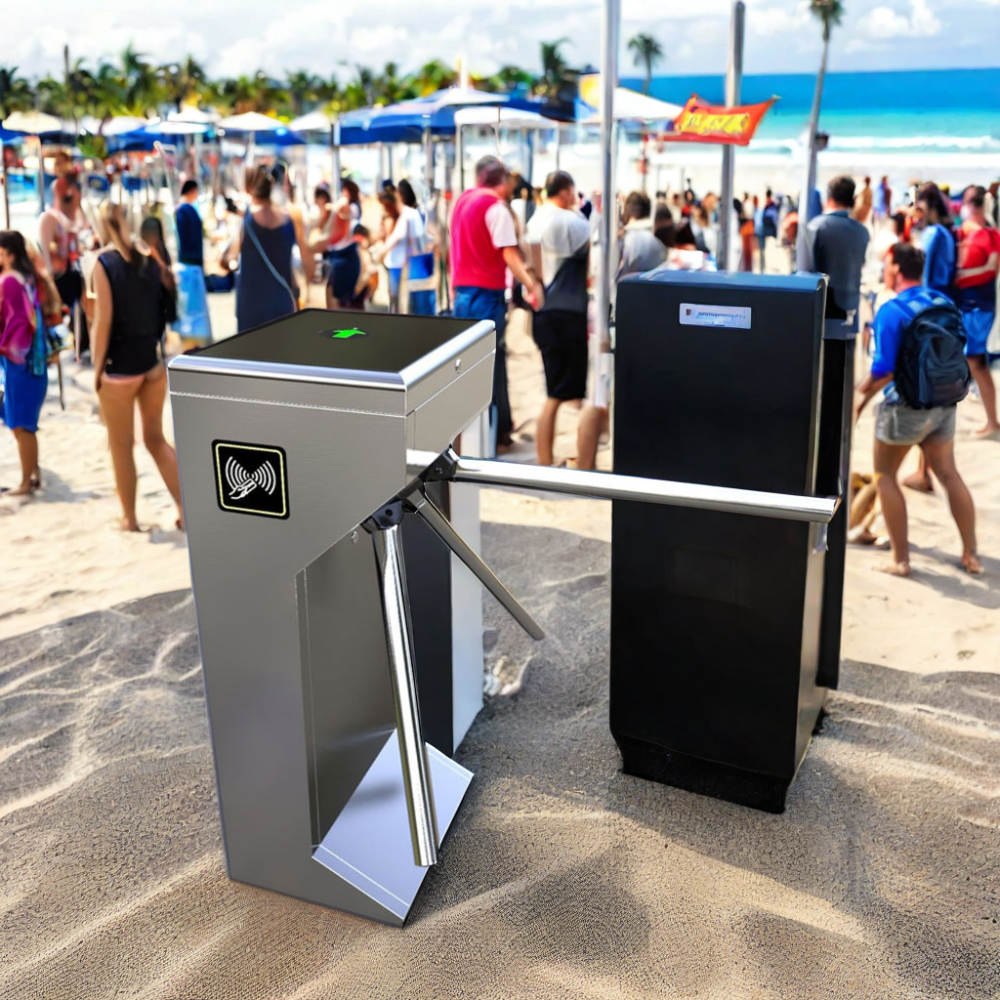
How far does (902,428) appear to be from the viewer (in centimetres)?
387

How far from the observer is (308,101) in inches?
2522

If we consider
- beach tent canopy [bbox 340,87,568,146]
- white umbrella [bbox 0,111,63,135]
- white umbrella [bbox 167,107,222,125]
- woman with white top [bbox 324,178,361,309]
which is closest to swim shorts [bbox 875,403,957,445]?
beach tent canopy [bbox 340,87,568,146]

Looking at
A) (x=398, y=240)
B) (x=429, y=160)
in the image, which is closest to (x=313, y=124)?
(x=429, y=160)

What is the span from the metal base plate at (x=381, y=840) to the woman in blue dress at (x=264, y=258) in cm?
405

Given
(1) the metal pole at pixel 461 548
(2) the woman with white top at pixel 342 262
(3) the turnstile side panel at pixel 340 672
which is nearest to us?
(1) the metal pole at pixel 461 548

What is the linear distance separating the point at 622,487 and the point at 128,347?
3128mm

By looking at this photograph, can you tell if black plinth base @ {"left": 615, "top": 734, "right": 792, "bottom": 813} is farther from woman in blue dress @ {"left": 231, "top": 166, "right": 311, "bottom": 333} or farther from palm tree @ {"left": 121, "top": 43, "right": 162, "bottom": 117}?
palm tree @ {"left": 121, "top": 43, "right": 162, "bottom": 117}

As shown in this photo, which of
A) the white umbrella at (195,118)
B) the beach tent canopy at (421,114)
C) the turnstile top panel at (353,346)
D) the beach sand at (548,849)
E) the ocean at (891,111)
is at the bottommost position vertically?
the beach sand at (548,849)

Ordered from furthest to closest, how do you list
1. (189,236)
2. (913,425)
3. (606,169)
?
(189,236) < (606,169) < (913,425)

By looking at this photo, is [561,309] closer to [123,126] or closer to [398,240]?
[398,240]

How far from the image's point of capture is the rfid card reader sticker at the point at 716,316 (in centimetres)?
227

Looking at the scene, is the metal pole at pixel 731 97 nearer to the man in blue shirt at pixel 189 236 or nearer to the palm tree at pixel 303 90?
the man in blue shirt at pixel 189 236

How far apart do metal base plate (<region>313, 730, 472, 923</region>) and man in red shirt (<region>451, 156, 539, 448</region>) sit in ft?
9.96

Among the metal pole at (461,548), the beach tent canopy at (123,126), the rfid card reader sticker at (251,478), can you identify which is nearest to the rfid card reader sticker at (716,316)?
the metal pole at (461,548)
